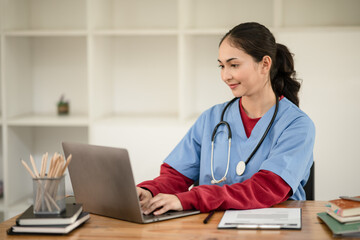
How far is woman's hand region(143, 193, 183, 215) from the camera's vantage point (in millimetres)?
1554

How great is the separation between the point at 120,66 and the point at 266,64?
1.63 m

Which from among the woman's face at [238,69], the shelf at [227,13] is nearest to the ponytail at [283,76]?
the woman's face at [238,69]

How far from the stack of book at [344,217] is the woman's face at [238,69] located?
1.95 feet

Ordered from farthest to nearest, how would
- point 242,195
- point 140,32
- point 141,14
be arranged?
point 141,14, point 140,32, point 242,195

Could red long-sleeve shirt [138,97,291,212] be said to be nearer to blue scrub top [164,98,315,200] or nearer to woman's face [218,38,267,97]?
blue scrub top [164,98,315,200]

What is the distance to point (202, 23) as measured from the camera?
10.6 ft

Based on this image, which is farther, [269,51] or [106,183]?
[269,51]

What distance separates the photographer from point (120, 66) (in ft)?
11.1

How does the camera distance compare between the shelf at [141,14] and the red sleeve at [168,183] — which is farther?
A: the shelf at [141,14]

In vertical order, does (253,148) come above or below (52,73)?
below

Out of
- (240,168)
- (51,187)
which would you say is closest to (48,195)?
(51,187)

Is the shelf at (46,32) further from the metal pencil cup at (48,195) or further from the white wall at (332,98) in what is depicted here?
the metal pencil cup at (48,195)

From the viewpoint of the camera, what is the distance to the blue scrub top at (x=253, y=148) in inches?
67.3

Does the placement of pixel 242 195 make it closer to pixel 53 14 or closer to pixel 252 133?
pixel 252 133
